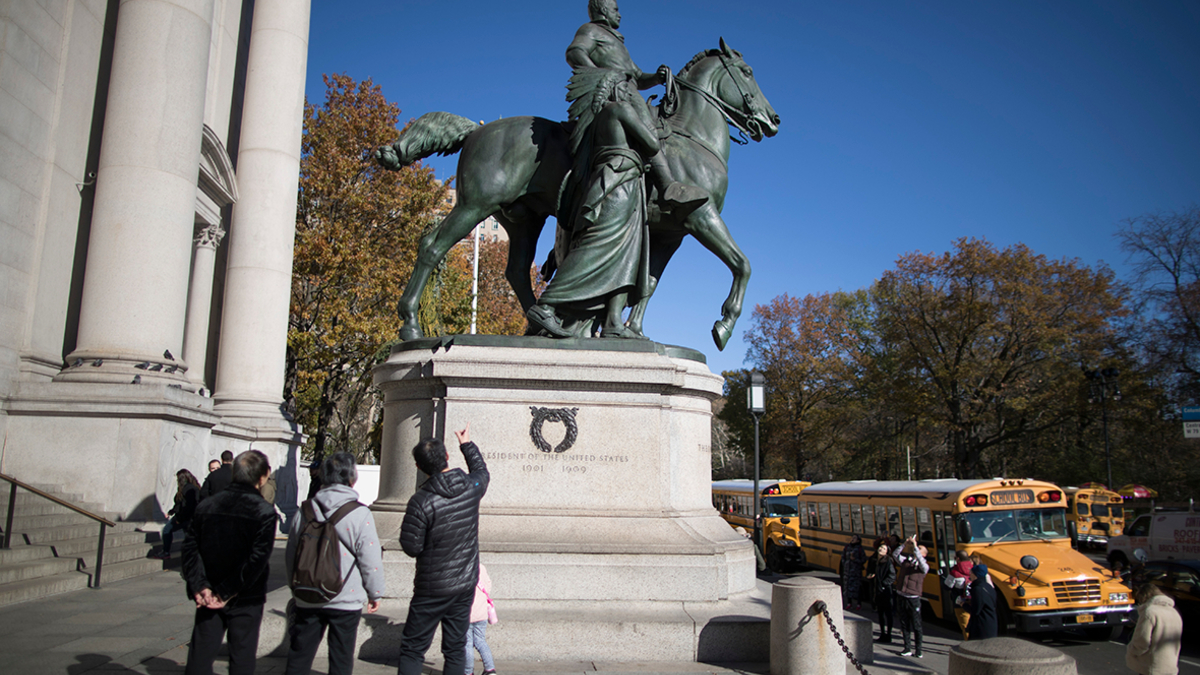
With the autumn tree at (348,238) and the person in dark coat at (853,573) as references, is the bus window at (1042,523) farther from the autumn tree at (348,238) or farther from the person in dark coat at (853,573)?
the autumn tree at (348,238)

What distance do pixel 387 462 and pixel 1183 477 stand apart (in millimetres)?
36269

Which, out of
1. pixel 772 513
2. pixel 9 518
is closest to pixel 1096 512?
pixel 772 513

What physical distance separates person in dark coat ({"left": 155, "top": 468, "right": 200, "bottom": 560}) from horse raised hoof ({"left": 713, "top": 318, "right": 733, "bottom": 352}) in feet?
25.0

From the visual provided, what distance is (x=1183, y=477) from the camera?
106ft

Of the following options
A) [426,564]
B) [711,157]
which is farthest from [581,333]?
[426,564]

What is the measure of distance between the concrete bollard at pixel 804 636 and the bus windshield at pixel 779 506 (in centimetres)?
2073

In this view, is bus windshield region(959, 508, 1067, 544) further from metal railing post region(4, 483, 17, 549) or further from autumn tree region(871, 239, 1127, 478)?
autumn tree region(871, 239, 1127, 478)

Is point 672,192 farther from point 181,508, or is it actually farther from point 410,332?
point 181,508

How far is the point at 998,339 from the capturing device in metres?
36.8

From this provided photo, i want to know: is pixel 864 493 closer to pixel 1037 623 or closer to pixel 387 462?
pixel 1037 623

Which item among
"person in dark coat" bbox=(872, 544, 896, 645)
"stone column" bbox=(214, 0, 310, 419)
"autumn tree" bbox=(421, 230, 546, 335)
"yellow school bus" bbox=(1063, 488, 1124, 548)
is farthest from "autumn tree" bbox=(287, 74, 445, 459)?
"yellow school bus" bbox=(1063, 488, 1124, 548)

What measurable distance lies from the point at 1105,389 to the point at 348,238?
97.0 ft

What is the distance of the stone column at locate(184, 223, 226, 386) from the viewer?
1912 centimetres

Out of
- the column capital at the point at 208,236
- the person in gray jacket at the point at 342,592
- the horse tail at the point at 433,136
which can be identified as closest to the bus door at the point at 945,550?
the horse tail at the point at 433,136
